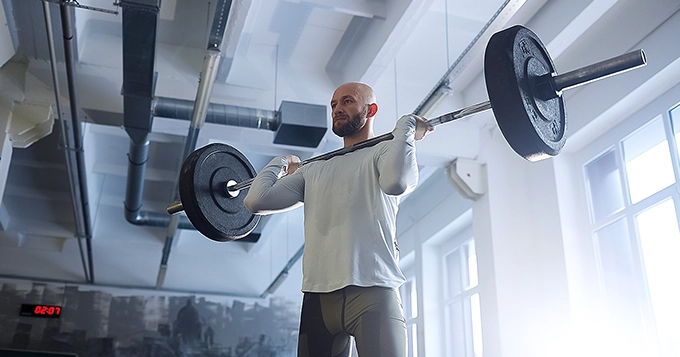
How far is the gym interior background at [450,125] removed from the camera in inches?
156

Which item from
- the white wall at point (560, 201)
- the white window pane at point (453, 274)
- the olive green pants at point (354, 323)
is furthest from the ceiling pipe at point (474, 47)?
the white window pane at point (453, 274)

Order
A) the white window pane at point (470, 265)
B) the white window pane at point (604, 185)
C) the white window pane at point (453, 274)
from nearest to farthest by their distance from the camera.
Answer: the white window pane at point (604, 185) < the white window pane at point (470, 265) < the white window pane at point (453, 274)

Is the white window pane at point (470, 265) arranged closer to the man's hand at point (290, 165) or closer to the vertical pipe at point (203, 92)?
the vertical pipe at point (203, 92)

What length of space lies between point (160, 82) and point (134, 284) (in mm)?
4270

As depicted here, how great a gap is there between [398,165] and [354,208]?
195 mm

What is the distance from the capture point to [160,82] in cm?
484

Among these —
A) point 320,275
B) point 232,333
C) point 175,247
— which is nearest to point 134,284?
point 175,247

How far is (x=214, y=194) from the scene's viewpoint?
236 cm

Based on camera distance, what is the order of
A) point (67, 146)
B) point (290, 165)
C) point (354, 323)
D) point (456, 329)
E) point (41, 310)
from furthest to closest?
1. point (41, 310)
2. point (456, 329)
3. point (67, 146)
4. point (290, 165)
5. point (354, 323)

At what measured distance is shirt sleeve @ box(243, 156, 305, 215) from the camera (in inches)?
79.5

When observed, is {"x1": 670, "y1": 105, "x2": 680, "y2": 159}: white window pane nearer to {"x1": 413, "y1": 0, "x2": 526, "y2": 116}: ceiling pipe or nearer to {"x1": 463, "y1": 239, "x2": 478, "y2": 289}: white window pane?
{"x1": 413, "y1": 0, "x2": 526, "y2": 116}: ceiling pipe

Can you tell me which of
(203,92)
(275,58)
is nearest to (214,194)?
(203,92)

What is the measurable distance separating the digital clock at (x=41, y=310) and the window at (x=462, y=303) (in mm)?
4646

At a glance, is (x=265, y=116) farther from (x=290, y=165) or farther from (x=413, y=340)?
(x=413, y=340)
